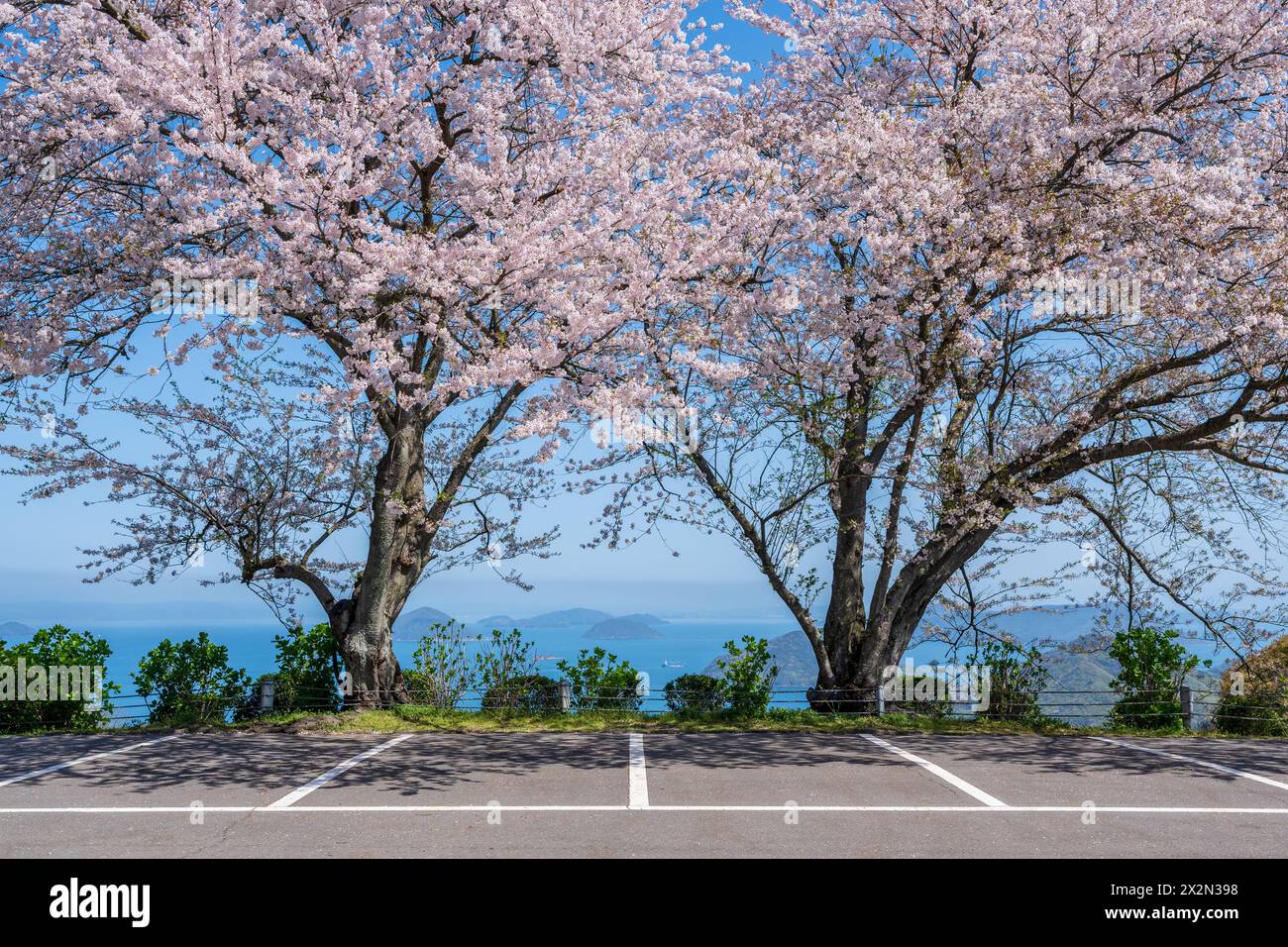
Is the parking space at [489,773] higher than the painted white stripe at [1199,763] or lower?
higher

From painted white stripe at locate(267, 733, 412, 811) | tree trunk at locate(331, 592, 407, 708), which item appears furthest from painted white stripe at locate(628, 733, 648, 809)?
tree trunk at locate(331, 592, 407, 708)

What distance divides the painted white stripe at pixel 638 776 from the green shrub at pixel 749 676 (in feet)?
8.09

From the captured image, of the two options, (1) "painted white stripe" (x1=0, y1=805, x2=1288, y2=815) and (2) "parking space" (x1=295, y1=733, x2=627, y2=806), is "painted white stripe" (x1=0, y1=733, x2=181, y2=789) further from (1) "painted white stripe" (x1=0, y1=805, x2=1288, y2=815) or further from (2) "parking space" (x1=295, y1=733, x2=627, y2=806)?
(2) "parking space" (x1=295, y1=733, x2=627, y2=806)

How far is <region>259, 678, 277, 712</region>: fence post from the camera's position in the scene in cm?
1573

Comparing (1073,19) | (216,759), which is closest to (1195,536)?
(1073,19)

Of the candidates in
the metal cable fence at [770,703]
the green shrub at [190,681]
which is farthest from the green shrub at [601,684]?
the green shrub at [190,681]

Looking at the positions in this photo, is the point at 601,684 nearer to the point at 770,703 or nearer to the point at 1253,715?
the point at 770,703

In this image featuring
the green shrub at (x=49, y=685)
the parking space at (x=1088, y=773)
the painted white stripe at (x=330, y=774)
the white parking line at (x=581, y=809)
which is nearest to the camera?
the white parking line at (x=581, y=809)

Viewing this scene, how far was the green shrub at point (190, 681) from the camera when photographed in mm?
15609

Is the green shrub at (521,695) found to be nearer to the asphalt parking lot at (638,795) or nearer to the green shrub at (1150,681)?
the asphalt parking lot at (638,795)

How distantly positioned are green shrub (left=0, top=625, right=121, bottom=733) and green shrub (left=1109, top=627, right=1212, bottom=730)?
53.6ft

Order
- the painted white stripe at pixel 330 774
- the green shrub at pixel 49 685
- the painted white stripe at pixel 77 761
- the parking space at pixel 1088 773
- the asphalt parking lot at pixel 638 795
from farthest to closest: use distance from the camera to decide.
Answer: the green shrub at pixel 49 685
the painted white stripe at pixel 77 761
the parking space at pixel 1088 773
the painted white stripe at pixel 330 774
the asphalt parking lot at pixel 638 795

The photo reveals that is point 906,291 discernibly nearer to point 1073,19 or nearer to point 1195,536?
point 1073,19

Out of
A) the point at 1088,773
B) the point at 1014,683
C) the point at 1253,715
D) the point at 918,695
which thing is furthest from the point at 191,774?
the point at 1253,715
